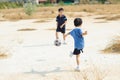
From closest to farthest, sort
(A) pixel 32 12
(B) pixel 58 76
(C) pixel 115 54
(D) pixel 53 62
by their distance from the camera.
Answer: (B) pixel 58 76 < (D) pixel 53 62 < (C) pixel 115 54 < (A) pixel 32 12

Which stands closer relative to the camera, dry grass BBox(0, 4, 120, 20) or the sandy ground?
the sandy ground

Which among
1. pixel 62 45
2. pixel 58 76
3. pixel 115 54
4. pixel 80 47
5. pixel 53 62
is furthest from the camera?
pixel 62 45

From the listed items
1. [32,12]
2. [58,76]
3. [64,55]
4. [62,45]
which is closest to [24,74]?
[58,76]

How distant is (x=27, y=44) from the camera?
53.0 feet

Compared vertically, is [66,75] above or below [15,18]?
above

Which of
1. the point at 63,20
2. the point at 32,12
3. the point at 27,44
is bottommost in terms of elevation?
the point at 32,12

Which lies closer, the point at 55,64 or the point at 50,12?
the point at 55,64

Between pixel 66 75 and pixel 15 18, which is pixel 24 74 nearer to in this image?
pixel 66 75

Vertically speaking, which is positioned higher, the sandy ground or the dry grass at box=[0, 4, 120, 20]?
the sandy ground

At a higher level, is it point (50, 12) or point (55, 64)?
point (55, 64)

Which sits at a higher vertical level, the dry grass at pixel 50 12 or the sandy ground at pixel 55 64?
the sandy ground at pixel 55 64

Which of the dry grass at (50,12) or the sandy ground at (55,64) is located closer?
the sandy ground at (55,64)

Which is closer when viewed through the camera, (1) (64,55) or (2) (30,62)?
(2) (30,62)

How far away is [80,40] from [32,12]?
3255cm
